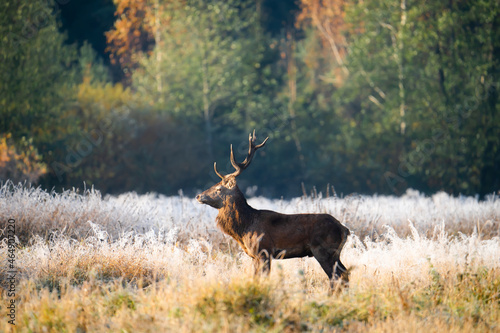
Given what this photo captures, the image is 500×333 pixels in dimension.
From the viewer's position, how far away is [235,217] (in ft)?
27.3

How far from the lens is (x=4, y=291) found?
8234mm

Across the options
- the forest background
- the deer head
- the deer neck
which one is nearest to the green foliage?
the forest background

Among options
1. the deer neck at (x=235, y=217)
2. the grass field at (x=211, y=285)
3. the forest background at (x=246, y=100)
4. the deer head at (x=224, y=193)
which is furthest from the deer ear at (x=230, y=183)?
the forest background at (x=246, y=100)

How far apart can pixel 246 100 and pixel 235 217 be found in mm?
24433

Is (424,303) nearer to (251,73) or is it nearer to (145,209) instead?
(145,209)

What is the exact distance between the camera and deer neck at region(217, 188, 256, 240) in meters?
8.31

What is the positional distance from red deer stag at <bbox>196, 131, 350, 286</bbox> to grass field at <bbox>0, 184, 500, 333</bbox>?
0.31 m

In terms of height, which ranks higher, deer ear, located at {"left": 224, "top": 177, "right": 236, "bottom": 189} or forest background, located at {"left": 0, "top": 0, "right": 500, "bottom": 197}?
forest background, located at {"left": 0, "top": 0, "right": 500, "bottom": 197}

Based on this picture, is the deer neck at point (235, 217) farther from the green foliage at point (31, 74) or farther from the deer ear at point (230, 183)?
the green foliage at point (31, 74)

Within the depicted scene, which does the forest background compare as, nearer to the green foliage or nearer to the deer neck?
the green foliage

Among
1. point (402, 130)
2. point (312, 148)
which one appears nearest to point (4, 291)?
point (402, 130)

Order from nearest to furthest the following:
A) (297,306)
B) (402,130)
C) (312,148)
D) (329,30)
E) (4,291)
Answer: (297,306), (4,291), (402,130), (312,148), (329,30)

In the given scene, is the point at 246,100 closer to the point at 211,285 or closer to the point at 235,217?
the point at 235,217

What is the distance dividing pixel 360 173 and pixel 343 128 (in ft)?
7.43
